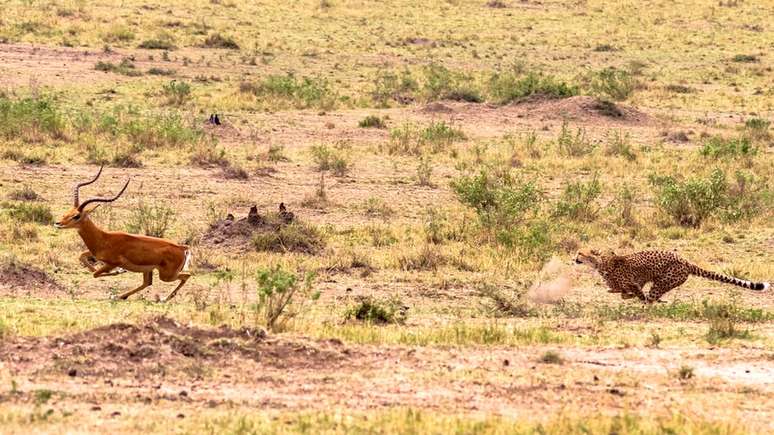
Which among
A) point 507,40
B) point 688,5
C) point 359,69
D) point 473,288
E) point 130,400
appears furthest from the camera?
point 688,5

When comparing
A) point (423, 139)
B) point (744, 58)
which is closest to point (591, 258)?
point (423, 139)

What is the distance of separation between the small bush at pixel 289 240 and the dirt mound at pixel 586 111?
40.5 ft

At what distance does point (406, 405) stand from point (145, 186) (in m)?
11.3

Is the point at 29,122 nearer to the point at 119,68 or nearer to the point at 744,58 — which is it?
the point at 119,68

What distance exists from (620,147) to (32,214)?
435 inches

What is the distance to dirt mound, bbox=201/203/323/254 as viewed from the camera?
15.4 metres

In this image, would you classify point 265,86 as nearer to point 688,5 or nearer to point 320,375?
point 320,375

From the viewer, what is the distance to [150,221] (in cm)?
1619

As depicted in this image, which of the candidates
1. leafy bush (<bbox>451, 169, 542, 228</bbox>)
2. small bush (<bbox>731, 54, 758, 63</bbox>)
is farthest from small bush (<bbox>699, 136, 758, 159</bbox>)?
small bush (<bbox>731, 54, 758, 63</bbox>)

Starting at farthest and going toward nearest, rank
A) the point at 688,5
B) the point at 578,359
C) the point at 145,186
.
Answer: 1. the point at 688,5
2. the point at 145,186
3. the point at 578,359

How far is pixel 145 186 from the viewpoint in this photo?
19078 mm

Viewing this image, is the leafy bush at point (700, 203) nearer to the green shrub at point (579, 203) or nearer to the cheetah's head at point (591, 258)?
the green shrub at point (579, 203)

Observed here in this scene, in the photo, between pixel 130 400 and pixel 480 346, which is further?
pixel 480 346

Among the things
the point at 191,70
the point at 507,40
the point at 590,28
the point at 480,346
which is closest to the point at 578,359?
the point at 480,346
